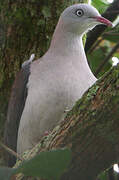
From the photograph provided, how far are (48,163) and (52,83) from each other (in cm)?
133

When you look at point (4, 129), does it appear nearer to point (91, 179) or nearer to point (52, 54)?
point (52, 54)

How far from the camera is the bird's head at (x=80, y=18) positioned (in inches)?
124

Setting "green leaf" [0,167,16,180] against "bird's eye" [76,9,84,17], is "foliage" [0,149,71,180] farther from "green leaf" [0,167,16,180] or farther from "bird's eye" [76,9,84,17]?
"bird's eye" [76,9,84,17]

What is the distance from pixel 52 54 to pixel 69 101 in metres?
0.49

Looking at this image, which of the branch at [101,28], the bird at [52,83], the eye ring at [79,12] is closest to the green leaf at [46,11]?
the bird at [52,83]

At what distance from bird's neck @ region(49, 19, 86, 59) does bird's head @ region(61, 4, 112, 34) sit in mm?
42

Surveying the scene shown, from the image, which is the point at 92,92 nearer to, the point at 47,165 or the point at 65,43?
the point at 47,165

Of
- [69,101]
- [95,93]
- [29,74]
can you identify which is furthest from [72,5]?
[95,93]

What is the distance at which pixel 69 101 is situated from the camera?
2.72 meters

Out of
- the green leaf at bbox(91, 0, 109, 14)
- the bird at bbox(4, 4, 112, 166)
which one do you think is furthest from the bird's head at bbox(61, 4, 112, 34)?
the green leaf at bbox(91, 0, 109, 14)

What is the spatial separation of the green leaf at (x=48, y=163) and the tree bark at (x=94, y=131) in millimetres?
341

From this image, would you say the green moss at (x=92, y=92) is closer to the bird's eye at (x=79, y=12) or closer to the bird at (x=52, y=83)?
the bird at (x=52, y=83)

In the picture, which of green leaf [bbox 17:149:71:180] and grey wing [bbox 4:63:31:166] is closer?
green leaf [bbox 17:149:71:180]

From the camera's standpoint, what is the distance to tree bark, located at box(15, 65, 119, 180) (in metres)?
1.75
